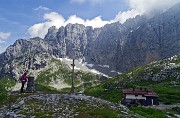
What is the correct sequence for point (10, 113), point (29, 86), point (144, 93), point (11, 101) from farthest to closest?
point (144, 93), point (29, 86), point (11, 101), point (10, 113)

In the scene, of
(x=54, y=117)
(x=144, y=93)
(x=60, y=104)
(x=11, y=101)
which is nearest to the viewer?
(x=54, y=117)

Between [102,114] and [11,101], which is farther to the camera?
[11,101]

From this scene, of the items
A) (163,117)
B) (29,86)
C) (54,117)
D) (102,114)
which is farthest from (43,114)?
(29,86)

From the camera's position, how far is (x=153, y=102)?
15625cm

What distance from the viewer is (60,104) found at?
37906mm

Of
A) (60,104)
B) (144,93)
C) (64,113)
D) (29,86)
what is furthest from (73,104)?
(144,93)

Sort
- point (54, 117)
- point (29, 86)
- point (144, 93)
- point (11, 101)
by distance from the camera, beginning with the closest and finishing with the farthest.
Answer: point (54, 117) → point (11, 101) → point (29, 86) → point (144, 93)

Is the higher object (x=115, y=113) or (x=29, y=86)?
(x=29, y=86)

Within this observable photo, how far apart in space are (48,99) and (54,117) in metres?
8.28

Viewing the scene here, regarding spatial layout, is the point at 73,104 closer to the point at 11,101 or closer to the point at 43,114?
the point at 43,114

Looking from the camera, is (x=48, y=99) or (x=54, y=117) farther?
(x=48, y=99)

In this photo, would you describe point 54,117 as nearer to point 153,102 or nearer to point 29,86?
point 29,86

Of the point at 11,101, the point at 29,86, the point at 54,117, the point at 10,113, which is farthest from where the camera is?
the point at 29,86

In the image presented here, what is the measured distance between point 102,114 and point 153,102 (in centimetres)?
12681
